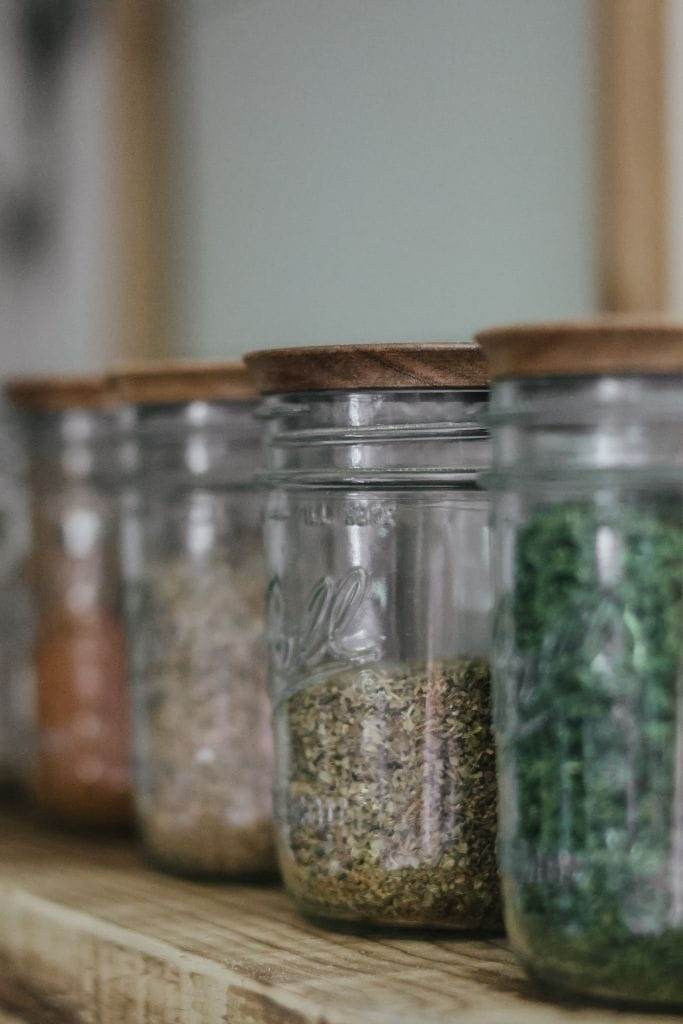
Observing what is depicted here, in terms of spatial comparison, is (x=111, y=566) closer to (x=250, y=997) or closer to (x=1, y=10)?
(x=250, y=997)

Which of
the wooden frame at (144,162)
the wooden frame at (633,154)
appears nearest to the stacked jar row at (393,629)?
the wooden frame at (633,154)

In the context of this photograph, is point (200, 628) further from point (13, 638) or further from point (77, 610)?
point (13, 638)

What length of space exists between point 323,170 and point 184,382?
0.58 m

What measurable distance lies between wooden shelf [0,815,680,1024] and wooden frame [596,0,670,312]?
500 millimetres

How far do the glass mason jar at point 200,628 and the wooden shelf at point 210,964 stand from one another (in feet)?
0.12

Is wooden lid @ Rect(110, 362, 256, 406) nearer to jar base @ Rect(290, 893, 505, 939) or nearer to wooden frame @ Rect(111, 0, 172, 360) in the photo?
jar base @ Rect(290, 893, 505, 939)

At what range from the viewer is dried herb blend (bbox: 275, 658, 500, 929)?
653mm

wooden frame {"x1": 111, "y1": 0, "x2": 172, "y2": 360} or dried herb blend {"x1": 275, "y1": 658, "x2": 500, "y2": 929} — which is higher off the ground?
wooden frame {"x1": 111, "y1": 0, "x2": 172, "y2": 360}

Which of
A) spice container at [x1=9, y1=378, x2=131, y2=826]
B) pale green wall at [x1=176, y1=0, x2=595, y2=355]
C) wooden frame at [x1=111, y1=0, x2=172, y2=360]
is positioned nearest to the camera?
spice container at [x1=9, y1=378, x2=131, y2=826]

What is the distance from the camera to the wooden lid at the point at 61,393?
0.98 meters

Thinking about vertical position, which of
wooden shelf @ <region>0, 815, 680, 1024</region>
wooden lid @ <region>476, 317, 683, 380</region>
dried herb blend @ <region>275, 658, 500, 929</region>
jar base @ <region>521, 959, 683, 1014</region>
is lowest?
wooden shelf @ <region>0, 815, 680, 1024</region>

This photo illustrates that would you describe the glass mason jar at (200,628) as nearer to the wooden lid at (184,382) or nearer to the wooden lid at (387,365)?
the wooden lid at (184,382)

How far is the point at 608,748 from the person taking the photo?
528 mm

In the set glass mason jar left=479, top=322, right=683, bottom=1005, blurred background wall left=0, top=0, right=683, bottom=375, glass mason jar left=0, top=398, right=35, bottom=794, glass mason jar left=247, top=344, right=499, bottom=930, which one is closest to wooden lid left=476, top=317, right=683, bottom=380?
glass mason jar left=479, top=322, right=683, bottom=1005
